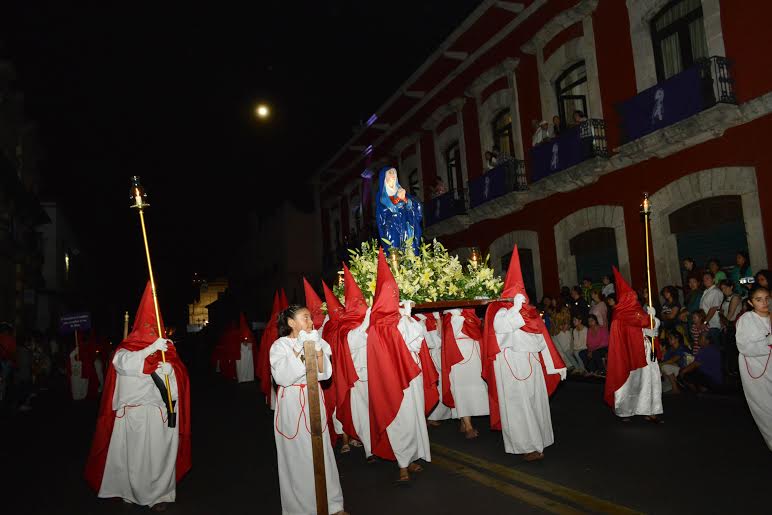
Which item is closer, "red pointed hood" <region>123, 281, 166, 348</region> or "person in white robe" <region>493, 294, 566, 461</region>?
"red pointed hood" <region>123, 281, 166, 348</region>

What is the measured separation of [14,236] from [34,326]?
19.3 feet

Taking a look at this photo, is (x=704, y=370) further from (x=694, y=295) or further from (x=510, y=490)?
(x=510, y=490)

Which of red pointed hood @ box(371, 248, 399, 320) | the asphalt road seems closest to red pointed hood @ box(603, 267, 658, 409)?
the asphalt road

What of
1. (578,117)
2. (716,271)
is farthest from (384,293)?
(578,117)

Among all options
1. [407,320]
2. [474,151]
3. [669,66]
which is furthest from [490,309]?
[474,151]

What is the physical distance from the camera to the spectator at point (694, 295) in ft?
35.2

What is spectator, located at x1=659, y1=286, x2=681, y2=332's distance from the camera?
11.0m

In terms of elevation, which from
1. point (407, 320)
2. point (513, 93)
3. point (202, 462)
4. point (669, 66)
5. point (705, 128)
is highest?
point (513, 93)

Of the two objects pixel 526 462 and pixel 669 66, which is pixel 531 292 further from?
pixel 526 462

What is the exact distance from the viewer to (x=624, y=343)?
8.72 metres

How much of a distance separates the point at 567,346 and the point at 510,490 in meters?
8.61

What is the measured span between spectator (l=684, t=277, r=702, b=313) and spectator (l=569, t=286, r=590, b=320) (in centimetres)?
264

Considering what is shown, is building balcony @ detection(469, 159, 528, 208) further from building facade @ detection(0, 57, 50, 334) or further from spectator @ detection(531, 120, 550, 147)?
building facade @ detection(0, 57, 50, 334)

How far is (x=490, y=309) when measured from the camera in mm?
7543
